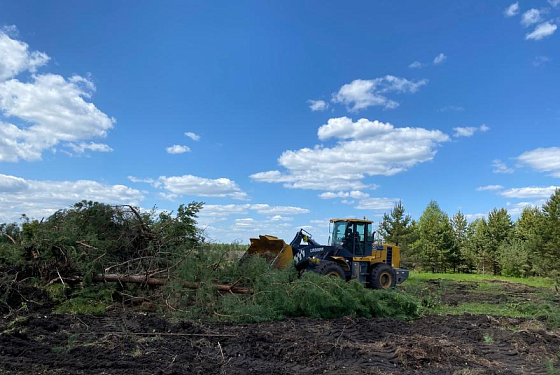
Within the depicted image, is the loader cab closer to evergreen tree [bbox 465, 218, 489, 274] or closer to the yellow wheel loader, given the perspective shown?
the yellow wheel loader

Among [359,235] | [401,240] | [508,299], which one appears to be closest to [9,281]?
[359,235]

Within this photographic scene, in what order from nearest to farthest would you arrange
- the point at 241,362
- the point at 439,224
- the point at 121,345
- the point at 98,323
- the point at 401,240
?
1. the point at 241,362
2. the point at 121,345
3. the point at 98,323
4. the point at 401,240
5. the point at 439,224

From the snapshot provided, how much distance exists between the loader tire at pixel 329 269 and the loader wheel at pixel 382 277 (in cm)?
207

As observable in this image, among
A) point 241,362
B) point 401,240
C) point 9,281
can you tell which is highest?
point 401,240

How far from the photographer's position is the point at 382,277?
15.4 m

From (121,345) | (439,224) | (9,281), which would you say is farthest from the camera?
(439,224)

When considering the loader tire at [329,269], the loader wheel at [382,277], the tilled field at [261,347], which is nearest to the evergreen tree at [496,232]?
the loader wheel at [382,277]

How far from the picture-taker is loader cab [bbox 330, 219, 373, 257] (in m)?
15.1

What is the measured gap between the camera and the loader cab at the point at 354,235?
49.6 feet

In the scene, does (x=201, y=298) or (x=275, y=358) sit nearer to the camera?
(x=275, y=358)

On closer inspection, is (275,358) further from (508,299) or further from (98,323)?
(508,299)

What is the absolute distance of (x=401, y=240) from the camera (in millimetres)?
38531

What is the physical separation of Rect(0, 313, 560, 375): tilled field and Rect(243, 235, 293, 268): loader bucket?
12.5ft

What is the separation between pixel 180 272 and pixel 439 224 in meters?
41.1
